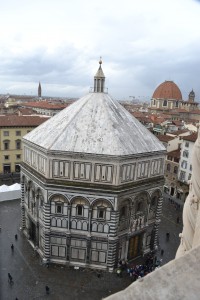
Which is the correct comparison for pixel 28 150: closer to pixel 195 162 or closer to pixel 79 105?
pixel 79 105

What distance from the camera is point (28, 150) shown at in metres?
29.8

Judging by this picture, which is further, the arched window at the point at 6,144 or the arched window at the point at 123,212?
the arched window at the point at 6,144

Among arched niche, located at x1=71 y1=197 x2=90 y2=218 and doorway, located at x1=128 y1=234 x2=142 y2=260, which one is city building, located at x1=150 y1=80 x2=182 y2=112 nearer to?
doorway, located at x1=128 y1=234 x2=142 y2=260

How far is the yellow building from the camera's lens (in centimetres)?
5223

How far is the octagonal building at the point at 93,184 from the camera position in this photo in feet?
82.8

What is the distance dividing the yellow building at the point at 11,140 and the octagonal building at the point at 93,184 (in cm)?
2362

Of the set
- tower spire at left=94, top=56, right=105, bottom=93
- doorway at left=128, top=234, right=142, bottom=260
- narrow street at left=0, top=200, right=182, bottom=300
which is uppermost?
tower spire at left=94, top=56, right=105, bottom=93

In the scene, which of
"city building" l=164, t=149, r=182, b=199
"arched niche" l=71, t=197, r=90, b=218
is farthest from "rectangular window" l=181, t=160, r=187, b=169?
"arched niche" l=71, t=197, r=90, b=218

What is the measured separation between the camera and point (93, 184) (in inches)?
995

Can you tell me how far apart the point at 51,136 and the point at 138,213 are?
11286 millimetres

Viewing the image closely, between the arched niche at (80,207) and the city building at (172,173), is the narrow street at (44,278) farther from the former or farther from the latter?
the city building at (172,173)

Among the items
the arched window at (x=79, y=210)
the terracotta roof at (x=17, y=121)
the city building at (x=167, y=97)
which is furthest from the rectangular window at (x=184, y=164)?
the city building at (x=167, y=97)

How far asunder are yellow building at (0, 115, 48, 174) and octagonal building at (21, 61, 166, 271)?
2362cm

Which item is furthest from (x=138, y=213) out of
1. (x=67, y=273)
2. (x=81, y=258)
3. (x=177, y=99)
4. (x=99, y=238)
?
(x=177, y=99)
